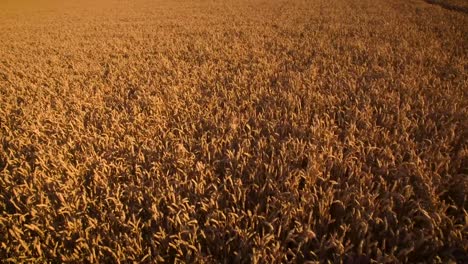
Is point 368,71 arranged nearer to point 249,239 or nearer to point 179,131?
point 179,131

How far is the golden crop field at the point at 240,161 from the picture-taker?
5.87ft

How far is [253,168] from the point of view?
2482mm

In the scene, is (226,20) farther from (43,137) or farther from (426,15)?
(43,137)

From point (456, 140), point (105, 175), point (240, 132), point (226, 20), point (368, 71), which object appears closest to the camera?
point (105, 175)

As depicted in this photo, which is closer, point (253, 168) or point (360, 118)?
point (253, 168)

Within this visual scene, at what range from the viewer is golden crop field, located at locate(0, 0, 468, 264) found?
70.5 inches

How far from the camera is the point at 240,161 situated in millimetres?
2547

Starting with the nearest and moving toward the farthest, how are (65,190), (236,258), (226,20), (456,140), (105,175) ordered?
(236,258) → (65,190) → (105,175) → (456,140) → (226,20)

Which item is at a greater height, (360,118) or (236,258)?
(360,118)

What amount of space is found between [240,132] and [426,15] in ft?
42.7

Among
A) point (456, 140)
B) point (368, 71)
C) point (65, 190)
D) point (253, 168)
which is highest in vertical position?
point (368, 71)

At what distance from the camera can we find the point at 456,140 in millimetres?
2707

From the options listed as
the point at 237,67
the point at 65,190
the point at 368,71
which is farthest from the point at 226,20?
the point at 65,190

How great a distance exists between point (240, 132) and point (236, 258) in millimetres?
1537
